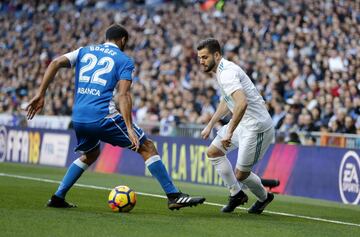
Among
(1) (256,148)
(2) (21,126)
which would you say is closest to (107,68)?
(1) (256,148)

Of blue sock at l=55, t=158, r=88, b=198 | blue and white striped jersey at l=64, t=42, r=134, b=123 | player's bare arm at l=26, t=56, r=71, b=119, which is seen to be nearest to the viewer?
player's bare arm at l=26, t=56, r=71, b=119

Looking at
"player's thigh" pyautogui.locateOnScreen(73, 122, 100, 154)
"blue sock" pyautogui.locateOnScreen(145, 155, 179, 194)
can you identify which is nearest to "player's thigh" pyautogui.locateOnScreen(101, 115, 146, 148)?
"player's thigh" pyautogui.locateOnScreen(73, 122, 100, 154)

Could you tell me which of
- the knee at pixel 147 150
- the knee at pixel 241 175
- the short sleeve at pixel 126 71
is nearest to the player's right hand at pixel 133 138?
the knee at pixel 147 150

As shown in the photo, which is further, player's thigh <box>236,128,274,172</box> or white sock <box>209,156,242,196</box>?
white sock <box>209,156,242,196</box>

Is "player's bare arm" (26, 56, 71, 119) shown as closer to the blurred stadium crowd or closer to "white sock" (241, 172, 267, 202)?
"white sock" (241, 172, 267, 202)

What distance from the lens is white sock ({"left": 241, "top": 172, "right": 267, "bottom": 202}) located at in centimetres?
1178

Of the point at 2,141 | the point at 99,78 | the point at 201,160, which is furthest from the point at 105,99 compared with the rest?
the point at 2,141

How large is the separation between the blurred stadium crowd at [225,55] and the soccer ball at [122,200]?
827 cm

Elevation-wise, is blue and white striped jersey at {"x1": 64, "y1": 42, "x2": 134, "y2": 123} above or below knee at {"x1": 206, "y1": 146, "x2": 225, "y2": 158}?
above

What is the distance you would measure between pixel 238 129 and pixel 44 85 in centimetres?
271

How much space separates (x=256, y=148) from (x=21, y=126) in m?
17.8

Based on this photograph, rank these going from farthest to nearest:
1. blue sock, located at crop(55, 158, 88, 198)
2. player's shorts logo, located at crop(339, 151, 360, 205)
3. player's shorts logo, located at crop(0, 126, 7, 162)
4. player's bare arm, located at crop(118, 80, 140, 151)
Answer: player's shorts logo, located at crop(0, 126, 7, 162)
player's shorts logo, located at crop(339, 151, 360, 205)
blue sock, located at crop(55, 158, 88, 198)
player's bare arm, located at crop(118, 80, 140, 151)

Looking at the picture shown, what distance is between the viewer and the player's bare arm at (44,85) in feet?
35.3

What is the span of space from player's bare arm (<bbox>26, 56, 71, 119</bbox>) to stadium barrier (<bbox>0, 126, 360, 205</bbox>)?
742 cm
